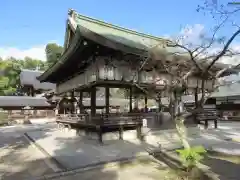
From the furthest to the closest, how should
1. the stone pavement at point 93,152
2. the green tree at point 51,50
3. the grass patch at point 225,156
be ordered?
the green tree at point 51,50 → the stone pavement at point 93,152 → the grass patch at point 225,156

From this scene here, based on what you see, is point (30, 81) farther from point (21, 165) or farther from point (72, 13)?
point (21, 165)

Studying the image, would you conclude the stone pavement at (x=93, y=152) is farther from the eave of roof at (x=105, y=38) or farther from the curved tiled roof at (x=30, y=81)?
the curved tiled roof at (x=30, y=81)

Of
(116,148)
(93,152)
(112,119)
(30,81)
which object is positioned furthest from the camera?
(30,81)

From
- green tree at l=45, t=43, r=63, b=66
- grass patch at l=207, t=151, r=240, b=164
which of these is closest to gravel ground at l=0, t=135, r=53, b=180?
grass patch at l=207, t=151, r=240, b=164

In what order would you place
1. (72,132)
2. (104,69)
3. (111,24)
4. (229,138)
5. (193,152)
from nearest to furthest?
(193,152) < (104,69) < (229,138) < (72,132) < (111,24)

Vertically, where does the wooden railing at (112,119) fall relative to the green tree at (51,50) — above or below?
below

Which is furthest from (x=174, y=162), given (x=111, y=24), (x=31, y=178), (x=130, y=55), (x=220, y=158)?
(x=111, y=24)

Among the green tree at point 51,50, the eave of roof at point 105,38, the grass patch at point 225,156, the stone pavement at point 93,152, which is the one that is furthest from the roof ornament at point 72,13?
the green tree at point 51,50

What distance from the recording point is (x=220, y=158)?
10.3 meters

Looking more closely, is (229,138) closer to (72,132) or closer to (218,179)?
(218,179)

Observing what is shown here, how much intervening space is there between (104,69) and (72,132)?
842 cm

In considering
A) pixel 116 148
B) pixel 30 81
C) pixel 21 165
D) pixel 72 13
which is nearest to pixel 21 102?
pixel 30 81

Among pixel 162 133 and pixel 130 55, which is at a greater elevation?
pixel 130 55

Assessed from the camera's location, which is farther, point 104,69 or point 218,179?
point 104,69
